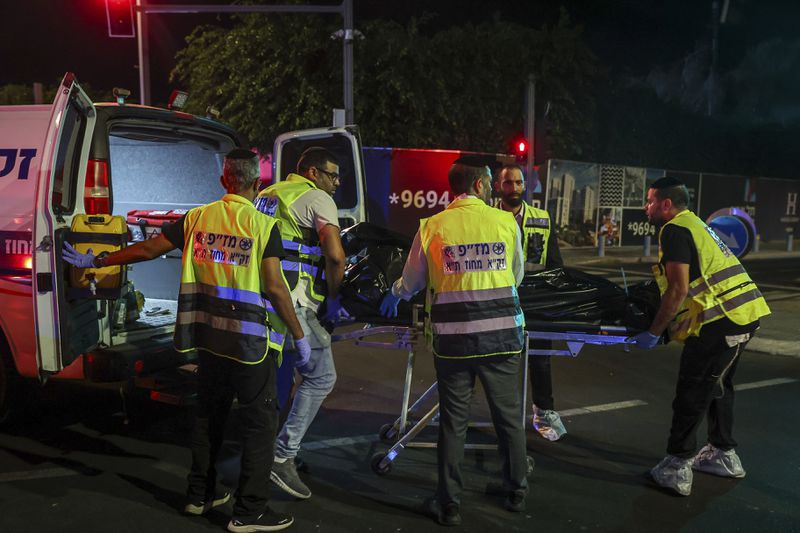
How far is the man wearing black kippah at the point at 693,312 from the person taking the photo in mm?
3678

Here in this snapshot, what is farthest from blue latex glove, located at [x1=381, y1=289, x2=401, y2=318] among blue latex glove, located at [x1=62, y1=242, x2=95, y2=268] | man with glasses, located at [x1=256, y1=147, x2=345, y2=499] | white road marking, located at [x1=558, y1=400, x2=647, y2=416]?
white road marking, located at [x1=558, y1=400, x2=647, y2=416]

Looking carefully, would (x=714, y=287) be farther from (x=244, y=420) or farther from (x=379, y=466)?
(x=244, y=420)

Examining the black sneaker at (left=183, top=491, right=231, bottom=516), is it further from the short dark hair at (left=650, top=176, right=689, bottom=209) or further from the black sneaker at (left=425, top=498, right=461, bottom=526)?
the short dark hair at (left=650, top=176, right=689, bottom=209)

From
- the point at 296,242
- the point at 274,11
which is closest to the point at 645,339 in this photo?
the point at 296,242

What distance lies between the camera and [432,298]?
135 inches

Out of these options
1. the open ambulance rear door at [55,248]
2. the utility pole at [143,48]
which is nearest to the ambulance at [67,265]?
the open ambulance rear door at [55,248]

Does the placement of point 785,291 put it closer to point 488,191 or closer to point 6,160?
point 488,191

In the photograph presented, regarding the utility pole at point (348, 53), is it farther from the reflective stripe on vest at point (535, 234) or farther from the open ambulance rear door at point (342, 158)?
the reflective stripe on vest at point (535, 234)

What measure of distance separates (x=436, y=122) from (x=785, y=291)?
9.09 metres

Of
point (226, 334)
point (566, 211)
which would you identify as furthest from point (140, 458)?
point (566, 211)

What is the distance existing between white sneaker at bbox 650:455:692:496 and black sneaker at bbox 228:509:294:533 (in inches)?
81.1

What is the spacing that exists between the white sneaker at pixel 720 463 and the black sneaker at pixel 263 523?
2332 millimetres

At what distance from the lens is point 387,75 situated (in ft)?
53.6

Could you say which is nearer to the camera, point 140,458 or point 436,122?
point 140,458
